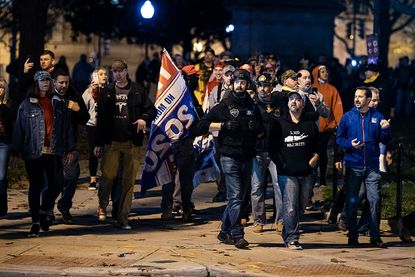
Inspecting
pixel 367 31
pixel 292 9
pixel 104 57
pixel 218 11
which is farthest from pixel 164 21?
pixel 367 31

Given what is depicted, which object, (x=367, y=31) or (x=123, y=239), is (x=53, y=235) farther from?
(x=367, y=31)

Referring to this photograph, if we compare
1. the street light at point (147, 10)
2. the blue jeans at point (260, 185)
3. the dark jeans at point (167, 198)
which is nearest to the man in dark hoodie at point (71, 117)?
the dark jeans at point (167, 198)

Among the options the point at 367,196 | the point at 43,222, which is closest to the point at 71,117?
the point at 43,222

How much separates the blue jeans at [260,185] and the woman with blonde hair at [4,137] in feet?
9.82

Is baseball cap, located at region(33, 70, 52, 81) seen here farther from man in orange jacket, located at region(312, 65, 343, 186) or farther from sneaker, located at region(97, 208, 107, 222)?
man in orange jacket, located at region(312, 65, 343, 186)

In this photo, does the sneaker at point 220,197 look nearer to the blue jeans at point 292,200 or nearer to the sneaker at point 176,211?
the sneaker at point 176,211

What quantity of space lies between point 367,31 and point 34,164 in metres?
95.3

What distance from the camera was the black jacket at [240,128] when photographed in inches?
572

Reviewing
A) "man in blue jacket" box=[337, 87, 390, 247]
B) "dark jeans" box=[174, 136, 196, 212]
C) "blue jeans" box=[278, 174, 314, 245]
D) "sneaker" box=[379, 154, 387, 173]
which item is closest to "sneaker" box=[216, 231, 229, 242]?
→ "blue jeans" box=[278, 174, 314, 245]

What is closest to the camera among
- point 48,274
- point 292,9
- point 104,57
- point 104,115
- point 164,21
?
point 48,274

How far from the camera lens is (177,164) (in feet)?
55.1

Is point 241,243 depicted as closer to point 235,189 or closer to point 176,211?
point 235,189

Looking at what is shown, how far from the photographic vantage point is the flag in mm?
16594

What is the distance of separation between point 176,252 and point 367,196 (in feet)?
7.64
